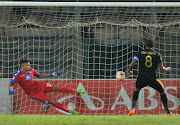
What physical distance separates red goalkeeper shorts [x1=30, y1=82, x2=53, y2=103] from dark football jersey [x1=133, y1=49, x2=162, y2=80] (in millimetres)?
1893

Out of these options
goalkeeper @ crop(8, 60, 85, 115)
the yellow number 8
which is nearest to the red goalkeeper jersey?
goalkeeper @ crop(8, 60, 85, 115)

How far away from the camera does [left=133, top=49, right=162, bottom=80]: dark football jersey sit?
649 centimetres

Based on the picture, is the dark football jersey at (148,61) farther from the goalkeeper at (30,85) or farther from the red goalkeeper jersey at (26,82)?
the red goalkeeper jersey at (26,82)

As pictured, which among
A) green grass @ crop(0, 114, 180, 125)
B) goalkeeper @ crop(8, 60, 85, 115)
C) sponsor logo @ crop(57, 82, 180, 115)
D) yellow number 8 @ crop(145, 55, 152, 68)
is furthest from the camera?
sponsor logo @ crop(57, 82, 180, 115)

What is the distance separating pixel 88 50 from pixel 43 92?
167 cm

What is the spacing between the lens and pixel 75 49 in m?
8.75

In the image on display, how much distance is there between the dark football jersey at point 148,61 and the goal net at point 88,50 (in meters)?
1.54

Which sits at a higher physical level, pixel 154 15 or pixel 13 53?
pixel 154 15

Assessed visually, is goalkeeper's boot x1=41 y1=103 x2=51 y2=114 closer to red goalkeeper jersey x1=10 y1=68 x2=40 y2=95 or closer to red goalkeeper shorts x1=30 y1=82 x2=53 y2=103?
red goalkeeper shorts x1=30 y1=82 x2=53 y2=103

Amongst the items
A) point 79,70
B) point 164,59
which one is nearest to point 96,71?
point 79,70

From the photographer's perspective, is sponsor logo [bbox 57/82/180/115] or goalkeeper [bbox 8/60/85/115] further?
sponsor logo [bbox 57/82/180/115]

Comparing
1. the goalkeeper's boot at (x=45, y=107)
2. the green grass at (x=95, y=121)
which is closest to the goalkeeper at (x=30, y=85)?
the goalkeeper's boot at (x=45, y=107)

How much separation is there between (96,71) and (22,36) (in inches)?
69.1

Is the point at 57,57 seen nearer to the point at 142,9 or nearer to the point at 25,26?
the point at 25,26
